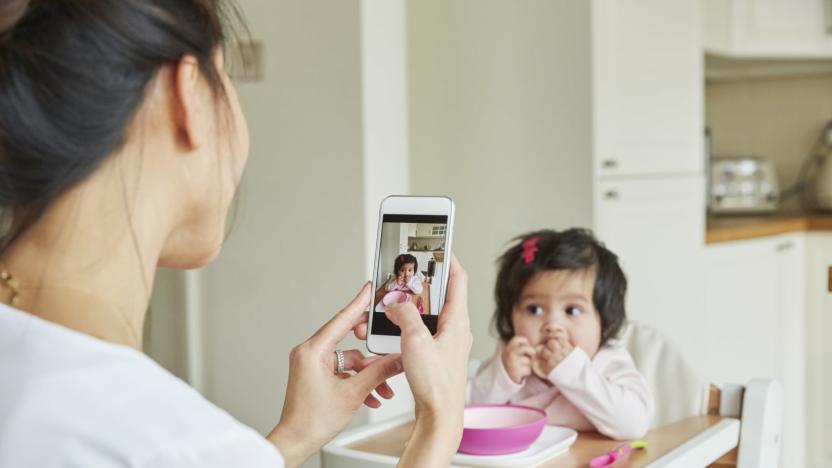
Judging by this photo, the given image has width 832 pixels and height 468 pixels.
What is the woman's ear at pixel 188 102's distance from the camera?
79cm

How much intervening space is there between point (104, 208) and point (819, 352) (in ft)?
9.48

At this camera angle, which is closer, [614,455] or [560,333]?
[614,455]

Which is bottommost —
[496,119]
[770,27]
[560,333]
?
[560,333]

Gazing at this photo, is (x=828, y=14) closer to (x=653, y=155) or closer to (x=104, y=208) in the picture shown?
(x=653, y=155)

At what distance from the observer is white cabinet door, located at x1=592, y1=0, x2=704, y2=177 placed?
8.74 feet

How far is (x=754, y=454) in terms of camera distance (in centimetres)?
150

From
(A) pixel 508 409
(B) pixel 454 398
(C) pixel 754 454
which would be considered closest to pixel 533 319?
(A) pixel 508 409

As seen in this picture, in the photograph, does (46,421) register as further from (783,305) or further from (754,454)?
(783,305)

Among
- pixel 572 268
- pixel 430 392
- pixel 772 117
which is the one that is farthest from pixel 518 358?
pixel 772 117

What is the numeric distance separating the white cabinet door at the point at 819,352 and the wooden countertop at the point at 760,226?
5 centimetres

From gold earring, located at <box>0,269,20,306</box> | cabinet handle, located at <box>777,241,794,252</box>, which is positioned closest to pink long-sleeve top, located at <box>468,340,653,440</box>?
gold earring, located at <box>0,269,20,306</box>

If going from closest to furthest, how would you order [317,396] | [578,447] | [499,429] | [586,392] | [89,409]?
1. [89,409]
2. [317,396]
3. [499,429]
4. [578,447]
5. [586,392]

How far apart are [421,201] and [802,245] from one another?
2.40 meters

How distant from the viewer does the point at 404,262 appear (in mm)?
1162
